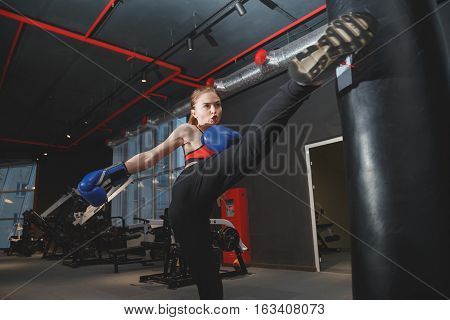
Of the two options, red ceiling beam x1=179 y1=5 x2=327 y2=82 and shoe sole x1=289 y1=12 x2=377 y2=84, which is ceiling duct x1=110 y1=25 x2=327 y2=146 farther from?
shoe sole x1=289 y1=12 x2=377 y2=84

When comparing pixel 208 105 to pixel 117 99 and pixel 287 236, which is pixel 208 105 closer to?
pixel 287 236

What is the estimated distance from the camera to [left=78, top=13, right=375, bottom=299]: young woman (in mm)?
933

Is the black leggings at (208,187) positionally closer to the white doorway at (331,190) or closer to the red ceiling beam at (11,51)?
the red ceiling beam at (11,51)

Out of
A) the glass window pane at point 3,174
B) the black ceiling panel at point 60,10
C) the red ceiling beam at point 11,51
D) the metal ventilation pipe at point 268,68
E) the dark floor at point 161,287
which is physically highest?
the black ceiling panel at point 60,10

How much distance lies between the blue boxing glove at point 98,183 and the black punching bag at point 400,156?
40.8 inches

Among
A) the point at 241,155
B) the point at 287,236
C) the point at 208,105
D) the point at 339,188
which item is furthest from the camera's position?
the point at 339,188

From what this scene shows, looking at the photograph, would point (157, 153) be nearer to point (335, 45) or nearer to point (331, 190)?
point (335, 45)

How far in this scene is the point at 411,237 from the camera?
85 centimetres

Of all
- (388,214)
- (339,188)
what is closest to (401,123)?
(388,214)

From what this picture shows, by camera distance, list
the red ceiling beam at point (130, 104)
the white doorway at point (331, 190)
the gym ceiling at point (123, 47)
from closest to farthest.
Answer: the gym ceiling at point (123, 47) → the red ceiling beam at point (130, 104) → the white doorway at point (331, 190)

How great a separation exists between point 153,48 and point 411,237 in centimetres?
544

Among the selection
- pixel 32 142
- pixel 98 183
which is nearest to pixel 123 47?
pixel 98 183

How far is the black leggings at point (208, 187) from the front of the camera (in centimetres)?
110

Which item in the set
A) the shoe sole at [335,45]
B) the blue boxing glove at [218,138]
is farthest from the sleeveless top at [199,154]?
the shoe sole at [335,45]
